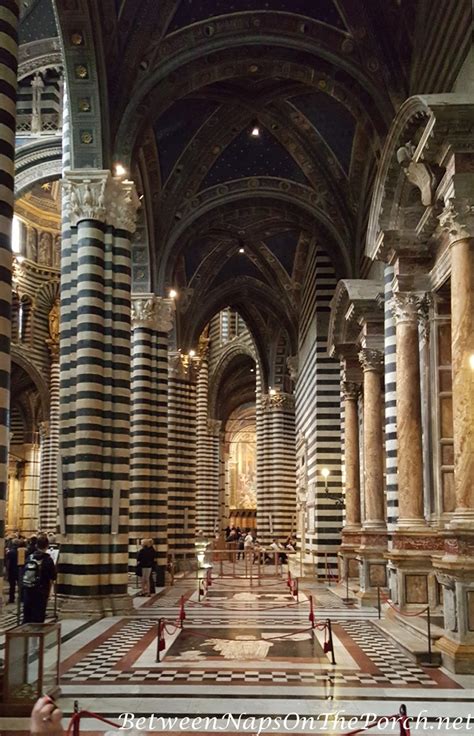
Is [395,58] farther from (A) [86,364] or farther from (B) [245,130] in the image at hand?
(A) [86,364]

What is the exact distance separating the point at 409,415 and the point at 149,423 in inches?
449

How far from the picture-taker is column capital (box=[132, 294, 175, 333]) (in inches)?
961

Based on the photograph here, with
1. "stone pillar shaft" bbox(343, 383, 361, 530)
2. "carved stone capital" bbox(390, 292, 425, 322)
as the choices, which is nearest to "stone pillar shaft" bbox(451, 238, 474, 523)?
"carved stone capital" bbox(390, 292, 425, 322)

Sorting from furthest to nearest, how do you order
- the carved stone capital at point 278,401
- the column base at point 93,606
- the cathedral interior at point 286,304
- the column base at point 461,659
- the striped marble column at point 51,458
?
the carved stone capital at point 278,401, the striped marble column at point 51,458, the column base at point 93,606, the column base at point 461,659, the cathedral interior at point 286,304

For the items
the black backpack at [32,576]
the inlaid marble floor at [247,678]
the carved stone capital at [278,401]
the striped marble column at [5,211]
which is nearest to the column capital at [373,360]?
the inlaid marble floor at [247,678]

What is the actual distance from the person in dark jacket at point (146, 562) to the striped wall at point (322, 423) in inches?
299

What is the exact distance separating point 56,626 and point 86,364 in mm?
8737

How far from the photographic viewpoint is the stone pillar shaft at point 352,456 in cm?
2150

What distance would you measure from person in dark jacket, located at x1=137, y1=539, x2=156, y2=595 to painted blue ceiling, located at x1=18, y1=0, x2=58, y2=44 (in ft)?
42.2

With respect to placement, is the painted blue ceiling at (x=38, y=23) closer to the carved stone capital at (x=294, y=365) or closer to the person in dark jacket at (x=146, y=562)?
the person in dark jacket at (x=146, y=562)

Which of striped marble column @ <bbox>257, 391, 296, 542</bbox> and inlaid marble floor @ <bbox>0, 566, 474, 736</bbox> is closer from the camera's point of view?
inlaid marble floor @ <bbox>0, 566, 474, 736</bbox>

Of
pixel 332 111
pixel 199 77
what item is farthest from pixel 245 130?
pixel 199 77

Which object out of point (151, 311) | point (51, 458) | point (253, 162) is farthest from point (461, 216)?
point (51, 458)

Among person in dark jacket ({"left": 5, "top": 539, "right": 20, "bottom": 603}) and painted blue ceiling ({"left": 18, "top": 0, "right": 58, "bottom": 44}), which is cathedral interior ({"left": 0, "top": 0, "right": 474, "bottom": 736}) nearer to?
painted blue ceiling ({"left": 18, "top": 0, "right": 58, "bottom": 44})
